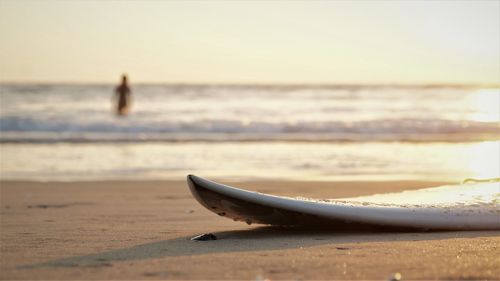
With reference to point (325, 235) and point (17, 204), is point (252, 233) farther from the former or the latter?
point (17, 204)

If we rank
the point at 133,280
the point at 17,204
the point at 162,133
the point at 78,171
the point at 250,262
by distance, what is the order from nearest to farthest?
the point at 133,280, the point at 250,262, the point at 17,204, the point at 78,171, the point at 162,133

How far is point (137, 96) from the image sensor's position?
43625mm

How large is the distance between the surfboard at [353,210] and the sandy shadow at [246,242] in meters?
0.07

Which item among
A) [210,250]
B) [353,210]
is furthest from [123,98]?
[210,250]

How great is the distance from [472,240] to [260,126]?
16.8m

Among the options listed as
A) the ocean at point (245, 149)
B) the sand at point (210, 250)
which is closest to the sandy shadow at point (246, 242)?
the sand at point (210, 250)

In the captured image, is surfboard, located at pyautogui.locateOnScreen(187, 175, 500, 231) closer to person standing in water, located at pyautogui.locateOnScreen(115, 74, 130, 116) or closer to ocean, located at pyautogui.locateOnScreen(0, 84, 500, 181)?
ocean, located at pyautogui.locateOnScreen(0, 84, 500, 181)

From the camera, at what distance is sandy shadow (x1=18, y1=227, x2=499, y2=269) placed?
3.85 m

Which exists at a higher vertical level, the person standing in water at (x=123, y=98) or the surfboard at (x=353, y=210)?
the person standing in water at (x=123, y=98)

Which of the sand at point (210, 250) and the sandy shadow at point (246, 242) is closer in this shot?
the sand at point (210, 250)

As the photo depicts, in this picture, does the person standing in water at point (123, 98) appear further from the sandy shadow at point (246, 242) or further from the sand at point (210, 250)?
the sandy shadow at point (246, 242)

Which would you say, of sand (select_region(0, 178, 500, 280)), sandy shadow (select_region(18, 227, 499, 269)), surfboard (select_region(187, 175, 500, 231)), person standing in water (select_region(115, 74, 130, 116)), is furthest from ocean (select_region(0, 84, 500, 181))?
sandy shadow (select_region(18, 227, 499, 269))

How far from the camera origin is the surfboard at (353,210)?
4.30 m

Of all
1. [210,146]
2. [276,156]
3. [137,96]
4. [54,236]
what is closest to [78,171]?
[276,156]
